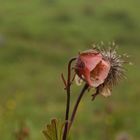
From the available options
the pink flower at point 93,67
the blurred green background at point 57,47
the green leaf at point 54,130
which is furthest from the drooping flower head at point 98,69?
the blurred green background at point 57,47

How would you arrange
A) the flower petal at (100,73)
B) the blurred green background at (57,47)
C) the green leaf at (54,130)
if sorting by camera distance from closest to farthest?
the flower petal at (100,73) < the green leaf at (54,130) < the blurred green background at (57,47)

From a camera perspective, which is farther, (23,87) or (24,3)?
(24,3)

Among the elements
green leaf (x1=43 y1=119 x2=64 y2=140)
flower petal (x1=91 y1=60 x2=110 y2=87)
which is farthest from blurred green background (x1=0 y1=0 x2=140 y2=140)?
flower petal (x1=91 y1=60 x2=110 y2=87)

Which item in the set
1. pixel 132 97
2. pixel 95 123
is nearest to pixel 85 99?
pixel 132 97

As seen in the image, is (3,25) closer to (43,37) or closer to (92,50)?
(43,37)

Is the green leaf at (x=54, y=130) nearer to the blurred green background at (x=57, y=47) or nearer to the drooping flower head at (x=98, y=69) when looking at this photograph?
the drooping flower head at (x=98, y=69)

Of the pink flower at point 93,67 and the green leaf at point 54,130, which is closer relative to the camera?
the pink flower at point 93,67

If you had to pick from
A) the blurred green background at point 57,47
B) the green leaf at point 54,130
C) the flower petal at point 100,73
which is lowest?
the green leaf at point 54,130

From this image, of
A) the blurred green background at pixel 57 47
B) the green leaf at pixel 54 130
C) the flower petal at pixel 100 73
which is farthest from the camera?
the blurred green background at pixel 57 47
